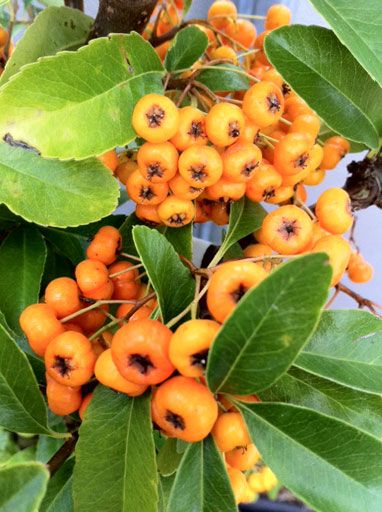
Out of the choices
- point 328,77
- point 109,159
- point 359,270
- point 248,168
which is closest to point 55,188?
point 109,159

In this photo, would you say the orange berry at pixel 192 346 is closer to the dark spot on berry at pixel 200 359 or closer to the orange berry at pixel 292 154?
the dark spot on berry at pixel 200 359

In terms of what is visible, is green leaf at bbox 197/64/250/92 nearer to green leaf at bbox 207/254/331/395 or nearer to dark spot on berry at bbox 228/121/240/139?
dark spot on berry at bbox 228/121/240/139

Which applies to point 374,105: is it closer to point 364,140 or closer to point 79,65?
point 364,140

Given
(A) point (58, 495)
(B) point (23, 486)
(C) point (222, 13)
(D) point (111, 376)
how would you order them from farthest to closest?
(C) point (222, 13) < (A) point (58, 495) < (D) point (111, 376) < (B) point (23, 486)

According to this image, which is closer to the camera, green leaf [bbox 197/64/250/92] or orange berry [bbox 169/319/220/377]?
orange berry [bbox 169/319/220/377]

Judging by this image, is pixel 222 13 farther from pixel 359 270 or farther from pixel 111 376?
pixel 111 376

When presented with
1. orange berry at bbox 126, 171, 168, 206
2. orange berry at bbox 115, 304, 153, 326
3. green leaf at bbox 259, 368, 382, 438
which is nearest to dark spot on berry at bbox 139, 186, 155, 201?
orange berry at bbox 126, 171, 168, 206

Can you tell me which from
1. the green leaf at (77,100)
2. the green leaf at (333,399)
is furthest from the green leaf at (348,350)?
the green leaf at (77,100)
